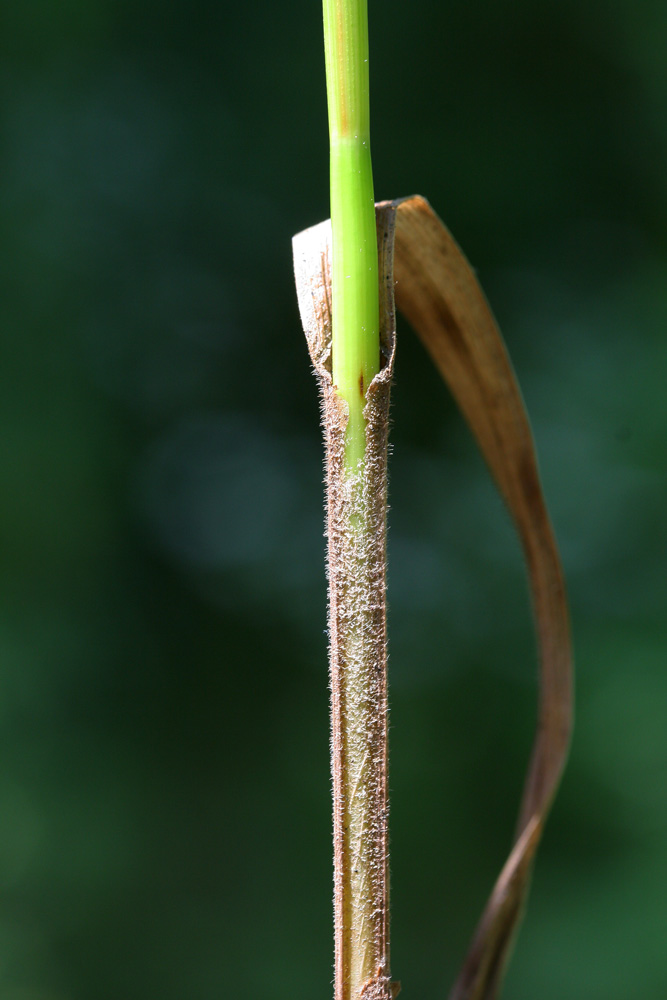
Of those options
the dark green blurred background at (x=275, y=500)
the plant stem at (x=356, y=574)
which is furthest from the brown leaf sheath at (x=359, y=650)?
the dark green blurred background at (x=275, y=500)

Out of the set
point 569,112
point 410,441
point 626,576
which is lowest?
point 626,576

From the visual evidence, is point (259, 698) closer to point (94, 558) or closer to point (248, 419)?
point (94, 558)

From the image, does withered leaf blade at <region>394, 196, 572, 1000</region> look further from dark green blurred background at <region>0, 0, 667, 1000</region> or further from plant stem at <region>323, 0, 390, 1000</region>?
dark green blurred background at <region>0, 0, 667, 1000</region>

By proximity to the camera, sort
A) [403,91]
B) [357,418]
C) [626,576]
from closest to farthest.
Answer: [357,418]
[403,91]
[626,576]

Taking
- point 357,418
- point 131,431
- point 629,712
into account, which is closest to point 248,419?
point 131,431

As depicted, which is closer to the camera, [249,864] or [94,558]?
[94,558]

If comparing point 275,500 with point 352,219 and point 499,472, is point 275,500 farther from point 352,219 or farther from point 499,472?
point 352,219

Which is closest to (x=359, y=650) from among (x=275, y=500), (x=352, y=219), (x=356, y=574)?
(x=356, y=574)
